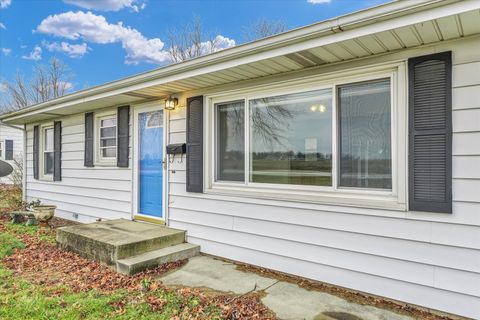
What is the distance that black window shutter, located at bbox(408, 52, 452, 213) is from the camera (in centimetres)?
263

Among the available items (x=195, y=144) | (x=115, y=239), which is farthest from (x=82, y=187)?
(x=195, y=144)

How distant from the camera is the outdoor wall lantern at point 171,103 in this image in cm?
475

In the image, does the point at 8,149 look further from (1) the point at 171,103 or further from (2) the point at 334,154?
(2) the point at 334,154

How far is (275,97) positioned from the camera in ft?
12.6

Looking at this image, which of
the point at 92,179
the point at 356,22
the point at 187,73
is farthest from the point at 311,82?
the point at 92,179

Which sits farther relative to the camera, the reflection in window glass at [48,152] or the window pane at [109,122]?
the reflection in window glass at [48,152]

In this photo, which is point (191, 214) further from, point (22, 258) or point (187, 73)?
point (22, 258)

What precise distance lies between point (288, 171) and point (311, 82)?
104 centimetres

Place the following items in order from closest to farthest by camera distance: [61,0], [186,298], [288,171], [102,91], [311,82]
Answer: [186,298], [311,82], [288,171], [102,91], [61,0]

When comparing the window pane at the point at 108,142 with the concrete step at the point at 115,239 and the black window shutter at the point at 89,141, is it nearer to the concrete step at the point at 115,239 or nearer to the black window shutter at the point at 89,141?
the black window shutter at the point at 89,141

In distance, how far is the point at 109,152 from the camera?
243 inches

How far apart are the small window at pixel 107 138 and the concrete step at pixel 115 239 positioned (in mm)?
1595

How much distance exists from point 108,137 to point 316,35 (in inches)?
185

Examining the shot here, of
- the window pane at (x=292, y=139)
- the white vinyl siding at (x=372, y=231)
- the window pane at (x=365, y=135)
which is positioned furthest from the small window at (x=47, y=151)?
the window pane at (x=365, y=135)
